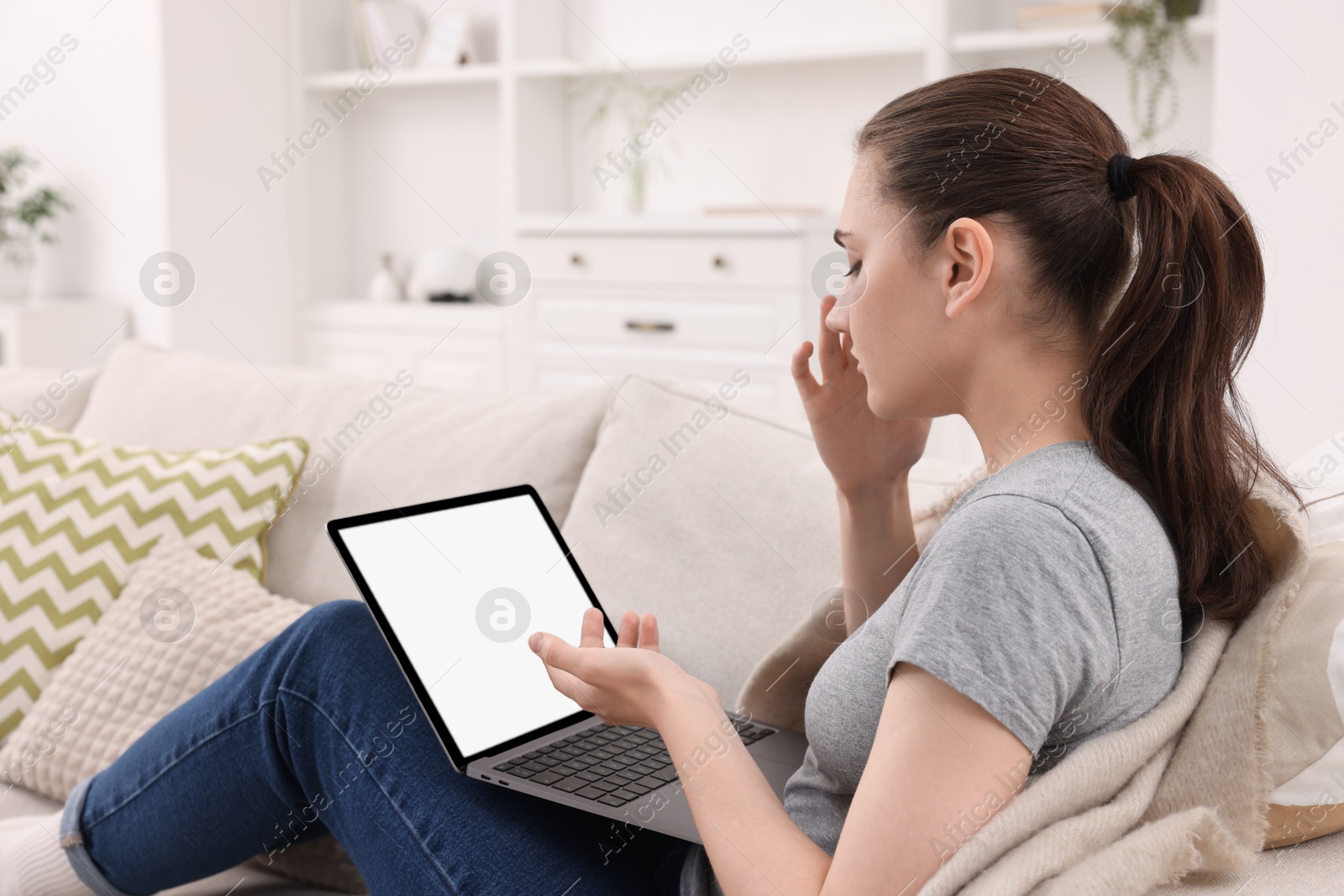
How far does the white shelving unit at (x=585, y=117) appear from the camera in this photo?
10.4 feet

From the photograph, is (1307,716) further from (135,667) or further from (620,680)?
(135,667)

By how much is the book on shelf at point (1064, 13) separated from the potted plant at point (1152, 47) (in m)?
0.04

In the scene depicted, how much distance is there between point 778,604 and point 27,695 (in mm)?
980

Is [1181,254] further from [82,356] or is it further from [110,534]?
[82,356]

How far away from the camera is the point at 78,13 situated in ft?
12.3

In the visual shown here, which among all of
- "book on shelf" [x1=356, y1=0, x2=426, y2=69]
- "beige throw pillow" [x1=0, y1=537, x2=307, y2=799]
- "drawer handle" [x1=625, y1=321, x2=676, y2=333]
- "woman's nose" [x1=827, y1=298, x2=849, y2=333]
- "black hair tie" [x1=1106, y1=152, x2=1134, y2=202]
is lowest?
"beige throw pillow" [x1=0, y1=537, x2=307, y2=799]

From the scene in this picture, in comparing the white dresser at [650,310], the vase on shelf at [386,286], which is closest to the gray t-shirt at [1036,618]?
the white dresser at [650,310]

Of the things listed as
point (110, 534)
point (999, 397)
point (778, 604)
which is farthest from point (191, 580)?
point (999, 397)

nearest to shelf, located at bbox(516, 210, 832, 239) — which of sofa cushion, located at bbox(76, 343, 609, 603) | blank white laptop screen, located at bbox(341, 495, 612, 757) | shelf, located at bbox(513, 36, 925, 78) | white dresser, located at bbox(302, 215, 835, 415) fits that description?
white dresser, located at bbox(302, 215, 835, 415)

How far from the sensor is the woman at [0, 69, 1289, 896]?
2.30ft

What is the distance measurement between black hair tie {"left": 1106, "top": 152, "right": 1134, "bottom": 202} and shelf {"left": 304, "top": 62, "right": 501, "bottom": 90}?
10.3 ft

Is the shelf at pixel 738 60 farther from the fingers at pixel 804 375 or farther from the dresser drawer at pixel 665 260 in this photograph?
the fingers at pixel 804 375

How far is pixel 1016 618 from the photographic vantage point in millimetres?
702

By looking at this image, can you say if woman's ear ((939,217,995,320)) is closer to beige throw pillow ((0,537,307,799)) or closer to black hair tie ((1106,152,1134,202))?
black hair tie ((1106,152,1134,202))
